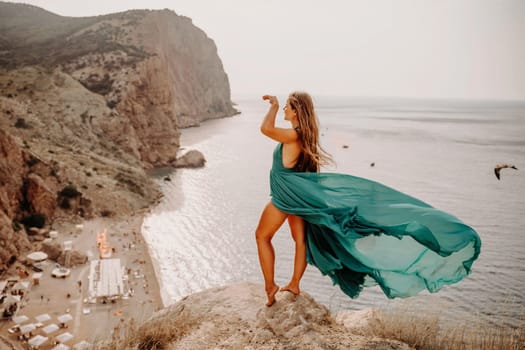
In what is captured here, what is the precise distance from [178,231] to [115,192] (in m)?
7.00

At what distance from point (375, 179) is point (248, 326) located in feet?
133

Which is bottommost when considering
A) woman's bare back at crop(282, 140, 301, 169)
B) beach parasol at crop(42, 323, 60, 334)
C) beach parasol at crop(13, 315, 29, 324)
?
beach parasol at crop(42, 323, 60, 334)

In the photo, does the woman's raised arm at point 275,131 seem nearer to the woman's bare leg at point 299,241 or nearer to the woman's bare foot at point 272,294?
the woman's bare leg at point 299,241

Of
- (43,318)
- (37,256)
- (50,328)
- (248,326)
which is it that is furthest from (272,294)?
(37,256)

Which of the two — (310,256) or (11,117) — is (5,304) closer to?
(310,256)

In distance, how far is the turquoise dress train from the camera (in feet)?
12.3

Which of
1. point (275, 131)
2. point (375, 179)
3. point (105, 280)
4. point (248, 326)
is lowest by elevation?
point (105, 280)

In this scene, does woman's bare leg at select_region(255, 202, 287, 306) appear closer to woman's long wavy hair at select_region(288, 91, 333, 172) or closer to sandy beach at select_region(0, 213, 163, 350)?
woman's long wavy hair at select_region(288, 91, 333, 172)

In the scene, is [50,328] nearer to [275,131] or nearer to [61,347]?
[61,347]

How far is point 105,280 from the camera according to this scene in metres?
21.5

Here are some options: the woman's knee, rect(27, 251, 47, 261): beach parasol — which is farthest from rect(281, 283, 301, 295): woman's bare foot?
rect(27, 251, 47, 261): beach parasol

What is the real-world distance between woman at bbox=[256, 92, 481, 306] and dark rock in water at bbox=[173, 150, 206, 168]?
160ft

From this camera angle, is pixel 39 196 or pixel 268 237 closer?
pixel 268 237

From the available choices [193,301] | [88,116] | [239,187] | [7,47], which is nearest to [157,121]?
[88,116]
